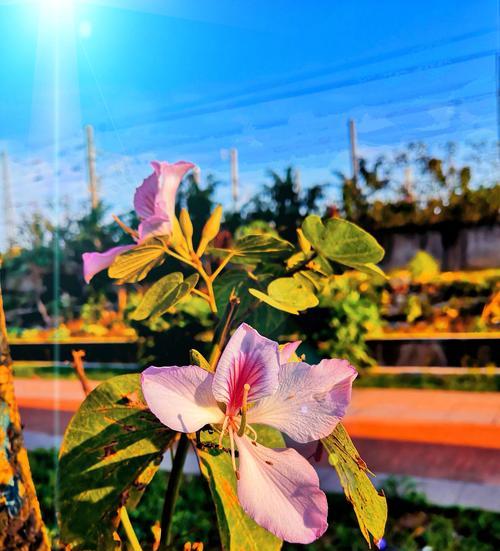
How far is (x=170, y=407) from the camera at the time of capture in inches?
9.1

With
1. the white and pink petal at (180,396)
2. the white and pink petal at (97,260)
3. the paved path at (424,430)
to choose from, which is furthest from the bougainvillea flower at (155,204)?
the paved path at (424,430)

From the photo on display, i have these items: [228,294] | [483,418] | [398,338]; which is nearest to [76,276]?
[398,338]

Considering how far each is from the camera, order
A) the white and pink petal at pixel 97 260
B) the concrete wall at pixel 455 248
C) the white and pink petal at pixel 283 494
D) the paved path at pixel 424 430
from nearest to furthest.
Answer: the white and pink petal at pixel 283 494 < the white and pink petal at pixel 97 260 < the paved path at pixel 424 430 < the concrete wall at pixel 455 248

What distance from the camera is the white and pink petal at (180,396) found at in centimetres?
23

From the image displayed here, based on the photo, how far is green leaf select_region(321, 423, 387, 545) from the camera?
240 mm

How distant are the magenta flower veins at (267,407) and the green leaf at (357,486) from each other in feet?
0.04

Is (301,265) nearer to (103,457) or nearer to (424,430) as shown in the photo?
(103,457)

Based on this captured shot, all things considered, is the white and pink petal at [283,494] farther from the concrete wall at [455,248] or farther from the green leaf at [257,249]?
the concrete wall at [455,248]

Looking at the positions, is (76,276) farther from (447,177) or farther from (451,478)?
(451,478)

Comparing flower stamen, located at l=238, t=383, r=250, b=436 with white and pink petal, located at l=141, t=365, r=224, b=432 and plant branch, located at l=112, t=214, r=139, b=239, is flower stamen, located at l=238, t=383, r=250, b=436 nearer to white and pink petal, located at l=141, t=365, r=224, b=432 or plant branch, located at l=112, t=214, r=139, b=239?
white and pink petal, located at l=141, t=365, r=224, b=432

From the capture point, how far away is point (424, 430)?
97.2 inches

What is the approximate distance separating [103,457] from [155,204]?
4.4 inches

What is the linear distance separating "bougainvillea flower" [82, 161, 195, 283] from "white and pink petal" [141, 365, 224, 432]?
3.9 inches

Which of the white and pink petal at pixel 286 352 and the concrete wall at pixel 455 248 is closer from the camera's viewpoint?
the white and pink petal at pixel 286 352
